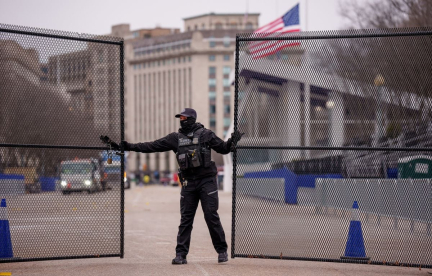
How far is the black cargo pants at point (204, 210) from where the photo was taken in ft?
30.9

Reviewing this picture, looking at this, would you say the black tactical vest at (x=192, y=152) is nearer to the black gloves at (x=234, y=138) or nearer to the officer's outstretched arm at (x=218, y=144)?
the officer's outstretched arm at (x=218, y=144)

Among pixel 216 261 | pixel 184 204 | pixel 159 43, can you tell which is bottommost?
pixel 216 261

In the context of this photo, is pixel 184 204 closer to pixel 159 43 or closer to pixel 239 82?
pixel 239 82

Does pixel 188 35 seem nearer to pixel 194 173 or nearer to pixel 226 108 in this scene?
pixel 226 108

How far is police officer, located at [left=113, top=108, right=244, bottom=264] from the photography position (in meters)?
9.38

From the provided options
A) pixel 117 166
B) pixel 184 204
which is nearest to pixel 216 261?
pixel 184 204

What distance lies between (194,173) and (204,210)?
507 mm

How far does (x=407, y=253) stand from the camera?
9.27 meters

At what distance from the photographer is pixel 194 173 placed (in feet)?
31.0

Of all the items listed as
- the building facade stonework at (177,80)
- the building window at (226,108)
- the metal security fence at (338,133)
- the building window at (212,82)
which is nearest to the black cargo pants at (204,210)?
the metal security fence at (338,133)

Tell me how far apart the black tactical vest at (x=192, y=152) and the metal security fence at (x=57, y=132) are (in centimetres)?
84

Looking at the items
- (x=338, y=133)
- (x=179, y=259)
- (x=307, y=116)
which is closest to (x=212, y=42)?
(x=307, y=116)

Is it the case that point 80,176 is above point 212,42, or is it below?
below

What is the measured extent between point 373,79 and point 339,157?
131cm
